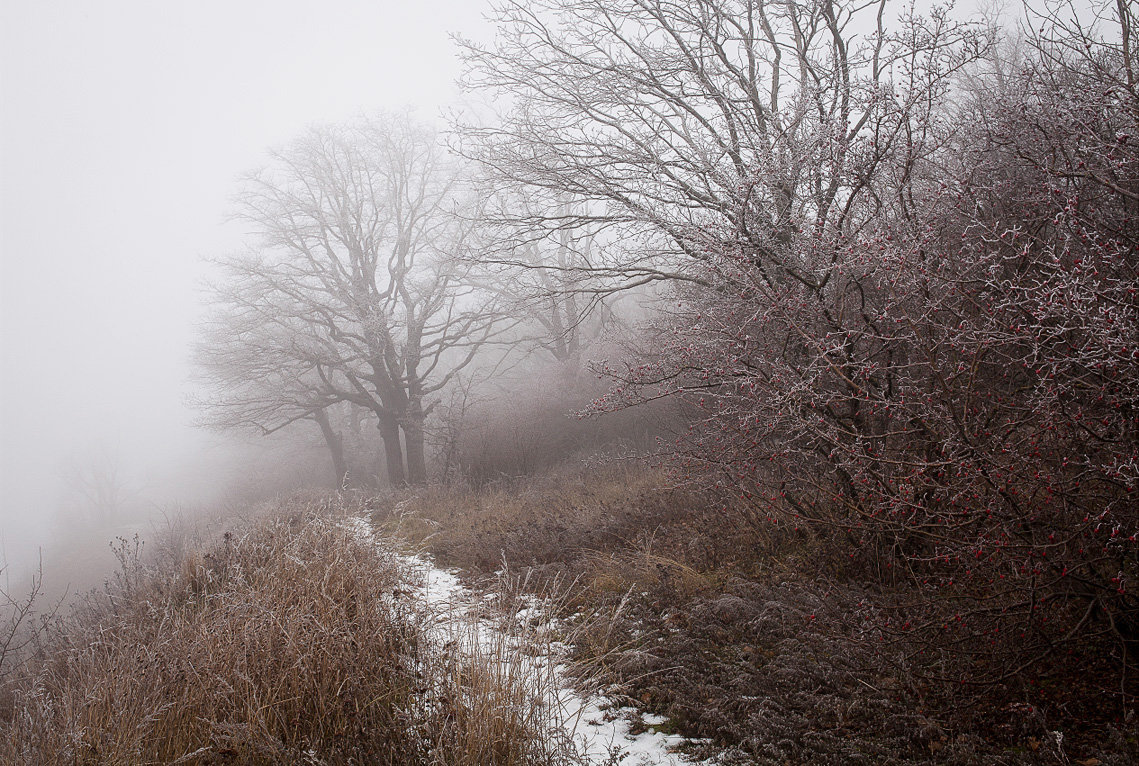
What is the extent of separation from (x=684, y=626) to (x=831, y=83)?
5251mm

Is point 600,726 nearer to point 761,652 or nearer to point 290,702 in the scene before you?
point 761,652

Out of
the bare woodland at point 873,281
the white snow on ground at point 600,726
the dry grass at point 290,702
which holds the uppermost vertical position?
the bare woodland at point 873,281

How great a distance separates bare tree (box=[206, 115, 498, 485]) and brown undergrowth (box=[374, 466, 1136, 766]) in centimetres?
919

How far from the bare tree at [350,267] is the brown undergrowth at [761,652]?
9.19m

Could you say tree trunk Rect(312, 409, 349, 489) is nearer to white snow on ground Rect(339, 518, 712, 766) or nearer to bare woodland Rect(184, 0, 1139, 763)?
bare woodland Rect(184, 0, 1139, 763)

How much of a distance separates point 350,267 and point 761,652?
1509 cm

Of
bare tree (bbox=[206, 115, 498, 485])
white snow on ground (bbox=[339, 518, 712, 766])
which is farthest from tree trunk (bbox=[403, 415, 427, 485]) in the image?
white snow on ground (bbox=[339, 518, 712, 766])

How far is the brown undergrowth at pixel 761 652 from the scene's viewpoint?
244 centimetres

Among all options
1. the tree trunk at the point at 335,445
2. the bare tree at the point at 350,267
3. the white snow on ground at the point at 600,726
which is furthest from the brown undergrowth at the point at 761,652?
the tree trunk at the point at 335,445

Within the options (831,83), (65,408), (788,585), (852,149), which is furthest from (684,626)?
(65,408)

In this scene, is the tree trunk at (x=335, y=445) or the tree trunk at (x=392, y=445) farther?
the tree trunk at (x=335, y=445)

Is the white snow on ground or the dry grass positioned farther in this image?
the white snow on ground

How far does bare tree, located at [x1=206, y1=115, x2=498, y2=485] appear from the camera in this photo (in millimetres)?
14469

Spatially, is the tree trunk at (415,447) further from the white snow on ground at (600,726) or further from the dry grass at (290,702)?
the white snow on ground at (600,726)
